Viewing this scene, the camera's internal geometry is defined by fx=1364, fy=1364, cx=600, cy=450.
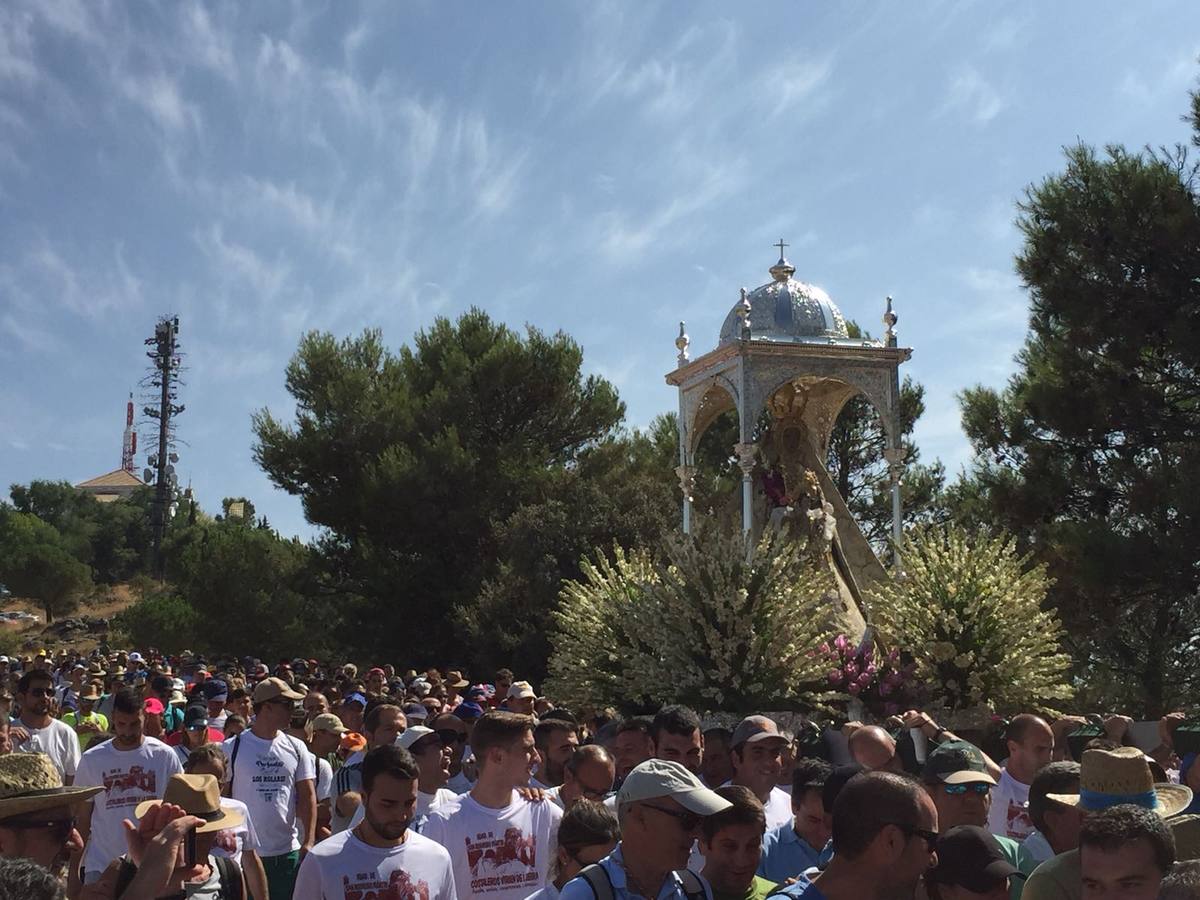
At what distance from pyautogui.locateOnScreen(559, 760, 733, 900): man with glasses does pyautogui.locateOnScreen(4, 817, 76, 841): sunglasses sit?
5.02 ft

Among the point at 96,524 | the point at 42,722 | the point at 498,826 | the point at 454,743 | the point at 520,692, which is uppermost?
A: the point at 96,524

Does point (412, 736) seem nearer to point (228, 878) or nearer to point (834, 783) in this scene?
point (228, 878)

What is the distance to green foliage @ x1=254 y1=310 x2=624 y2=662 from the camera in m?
36.2

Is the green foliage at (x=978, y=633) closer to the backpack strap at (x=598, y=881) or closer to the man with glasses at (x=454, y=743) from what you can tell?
the man with glasses at (x=454, y=743)

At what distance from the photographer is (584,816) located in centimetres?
472

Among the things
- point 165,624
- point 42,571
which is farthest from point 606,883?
point 42,571

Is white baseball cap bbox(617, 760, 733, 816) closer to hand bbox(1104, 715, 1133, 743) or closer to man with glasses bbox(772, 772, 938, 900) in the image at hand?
man with glasses bbox(772, 772, 938, 900)

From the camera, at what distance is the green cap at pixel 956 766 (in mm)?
5391

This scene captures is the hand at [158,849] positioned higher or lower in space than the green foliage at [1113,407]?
lower

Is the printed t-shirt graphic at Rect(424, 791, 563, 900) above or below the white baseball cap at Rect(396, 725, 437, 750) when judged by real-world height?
below

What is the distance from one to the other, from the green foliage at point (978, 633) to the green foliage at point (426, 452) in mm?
20031

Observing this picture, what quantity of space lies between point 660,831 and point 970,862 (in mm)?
924

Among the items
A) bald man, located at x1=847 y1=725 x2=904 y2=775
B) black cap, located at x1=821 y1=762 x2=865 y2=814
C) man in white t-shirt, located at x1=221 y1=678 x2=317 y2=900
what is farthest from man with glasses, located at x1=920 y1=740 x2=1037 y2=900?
man in white t-shirt, located at x1=221 y1=678 x2=317 y2=900

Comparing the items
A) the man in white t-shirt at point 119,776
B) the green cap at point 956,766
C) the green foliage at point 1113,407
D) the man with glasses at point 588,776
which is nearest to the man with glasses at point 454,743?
the man in white t-shirt at point 119,776
